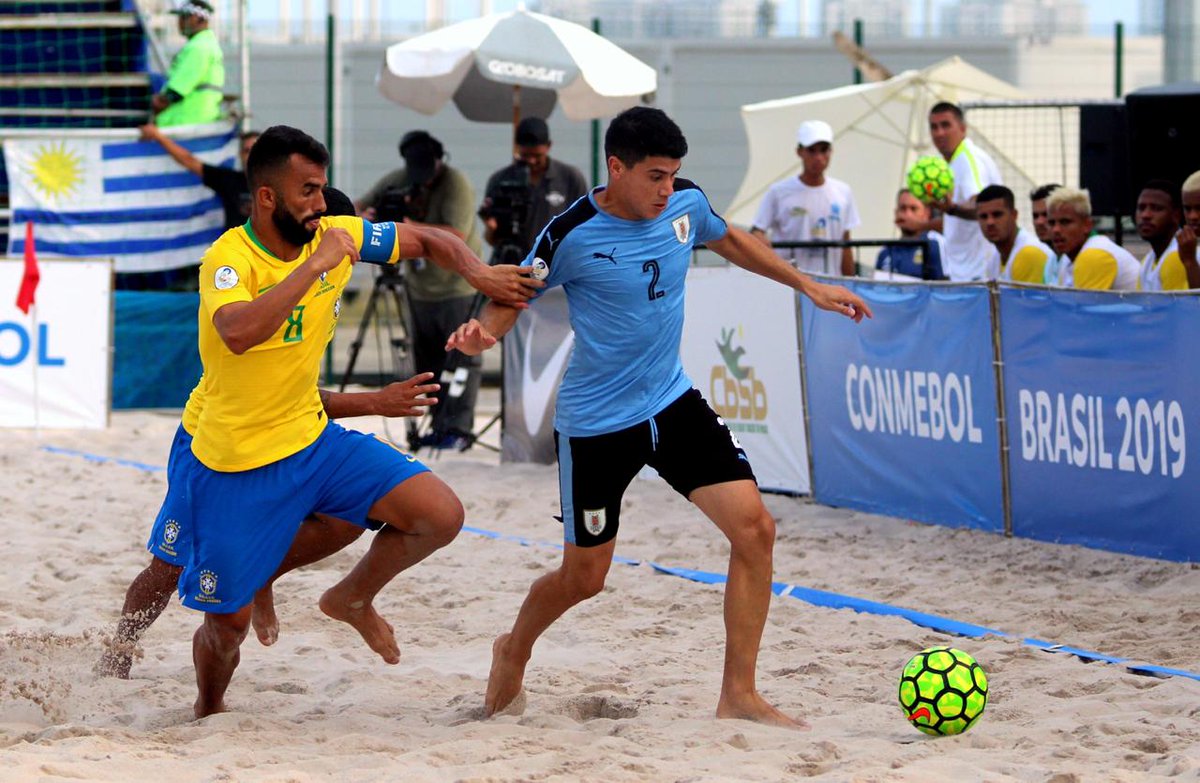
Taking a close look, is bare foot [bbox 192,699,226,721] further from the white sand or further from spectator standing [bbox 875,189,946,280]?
spectator standing [bbox 875,189,946,280]

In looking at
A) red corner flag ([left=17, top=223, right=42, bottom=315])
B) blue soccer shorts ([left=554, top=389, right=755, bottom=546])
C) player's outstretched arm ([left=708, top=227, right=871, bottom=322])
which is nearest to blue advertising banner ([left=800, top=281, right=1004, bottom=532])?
player's outstretched arm ([left=708, top=227, right=871, bottom=322])

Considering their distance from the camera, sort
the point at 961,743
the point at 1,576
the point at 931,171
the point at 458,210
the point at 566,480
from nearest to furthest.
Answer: the point at 961,743 < the point at 566,480 < the point at 1,576 < the point at 931,171 < the point at 458,210

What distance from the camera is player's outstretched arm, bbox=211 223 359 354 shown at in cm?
449

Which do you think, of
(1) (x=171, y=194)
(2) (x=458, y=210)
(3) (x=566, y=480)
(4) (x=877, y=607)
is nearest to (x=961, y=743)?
(3) (x=566, y=480)

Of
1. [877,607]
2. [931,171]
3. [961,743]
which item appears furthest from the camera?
[931,171]

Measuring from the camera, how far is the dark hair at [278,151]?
4672 millimetres

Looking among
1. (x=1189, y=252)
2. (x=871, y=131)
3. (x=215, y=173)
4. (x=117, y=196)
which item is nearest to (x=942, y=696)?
(x=1189, y=252)

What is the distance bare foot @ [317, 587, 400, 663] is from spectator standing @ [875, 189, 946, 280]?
19.0 feet

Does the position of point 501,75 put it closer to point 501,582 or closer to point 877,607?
point 501,582

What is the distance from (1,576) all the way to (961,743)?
4.41m

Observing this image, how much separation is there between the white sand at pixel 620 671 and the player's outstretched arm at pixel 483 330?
3.67 ft

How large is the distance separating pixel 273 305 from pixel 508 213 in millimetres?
6676

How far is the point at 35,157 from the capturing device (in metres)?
13.6

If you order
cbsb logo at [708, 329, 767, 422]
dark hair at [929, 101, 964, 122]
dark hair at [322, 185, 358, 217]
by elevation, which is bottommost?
cbsb logo at [708, 329, 767, 422]
